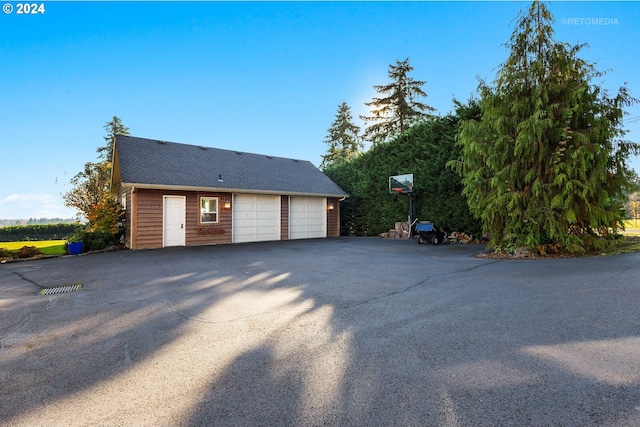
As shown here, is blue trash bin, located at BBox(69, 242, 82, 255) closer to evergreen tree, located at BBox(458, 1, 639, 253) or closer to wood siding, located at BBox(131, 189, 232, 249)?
wood siding, located at BBox(131, 189, 232, 249)

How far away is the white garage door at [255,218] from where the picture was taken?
43.2ft

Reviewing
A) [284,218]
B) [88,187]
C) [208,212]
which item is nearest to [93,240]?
[208,212]

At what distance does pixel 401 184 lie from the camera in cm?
1324

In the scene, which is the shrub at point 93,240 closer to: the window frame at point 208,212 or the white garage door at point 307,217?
the window frame at point 208,212

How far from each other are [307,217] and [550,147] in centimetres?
1014

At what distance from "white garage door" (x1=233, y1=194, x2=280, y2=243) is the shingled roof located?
2.11ft

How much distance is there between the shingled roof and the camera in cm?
1133

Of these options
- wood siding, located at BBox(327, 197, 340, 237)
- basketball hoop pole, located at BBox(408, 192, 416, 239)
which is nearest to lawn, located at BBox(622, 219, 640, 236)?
basketball hoop pole, located at BBox(408, 192, 416, 239)

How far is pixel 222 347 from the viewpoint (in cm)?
266

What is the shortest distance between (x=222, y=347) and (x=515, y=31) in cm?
1014

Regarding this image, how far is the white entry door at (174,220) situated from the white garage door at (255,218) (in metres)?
2.11

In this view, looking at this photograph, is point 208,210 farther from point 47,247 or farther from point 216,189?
point 47,247

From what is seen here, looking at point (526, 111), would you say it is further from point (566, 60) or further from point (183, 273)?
point (183, 273)

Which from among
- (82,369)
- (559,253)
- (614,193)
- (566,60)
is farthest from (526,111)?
(82,369)
